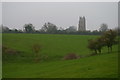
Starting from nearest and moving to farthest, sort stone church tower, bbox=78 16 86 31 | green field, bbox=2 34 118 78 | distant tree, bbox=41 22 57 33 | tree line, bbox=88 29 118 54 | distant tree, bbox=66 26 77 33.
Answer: tree line, bbox=88 29 118 54
green field, bbox=2 34 118 78
stone church tower, bbox=78 16 86 31
distant tree, bbox=41 22 57 33
distant tree, bbox=66 26 77 33

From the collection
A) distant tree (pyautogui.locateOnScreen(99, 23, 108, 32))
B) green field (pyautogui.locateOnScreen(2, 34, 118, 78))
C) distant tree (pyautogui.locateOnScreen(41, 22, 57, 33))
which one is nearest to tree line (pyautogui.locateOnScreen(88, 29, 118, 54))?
green field (pyautogui.locateOnScreen(2, 34, 118, 78))

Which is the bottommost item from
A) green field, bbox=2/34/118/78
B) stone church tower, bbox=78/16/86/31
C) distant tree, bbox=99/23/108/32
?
green field, bbox=2/34/118/78

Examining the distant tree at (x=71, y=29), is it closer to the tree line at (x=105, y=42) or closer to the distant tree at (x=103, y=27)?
the distant tree at (x=103, y=27)

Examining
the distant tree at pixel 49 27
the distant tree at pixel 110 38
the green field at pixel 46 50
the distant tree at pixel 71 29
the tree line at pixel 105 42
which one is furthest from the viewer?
the distant tree at pixel 71 29

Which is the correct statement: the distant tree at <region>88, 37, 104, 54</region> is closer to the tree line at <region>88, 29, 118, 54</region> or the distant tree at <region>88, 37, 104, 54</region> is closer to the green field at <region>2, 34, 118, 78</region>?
the tree line at <region>88, 29, 118, 54</region>

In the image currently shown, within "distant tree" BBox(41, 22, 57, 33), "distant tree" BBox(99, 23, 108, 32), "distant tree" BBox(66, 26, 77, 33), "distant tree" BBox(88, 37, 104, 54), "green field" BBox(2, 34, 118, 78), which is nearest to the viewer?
"green field" BBox(2, 34, 118, 78)

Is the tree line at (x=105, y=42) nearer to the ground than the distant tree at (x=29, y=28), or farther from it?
nearer to the ground

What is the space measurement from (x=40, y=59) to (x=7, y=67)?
408cm

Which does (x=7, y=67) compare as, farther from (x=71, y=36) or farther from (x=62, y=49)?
(x=71, y=36)

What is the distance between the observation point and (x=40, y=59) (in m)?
24.0

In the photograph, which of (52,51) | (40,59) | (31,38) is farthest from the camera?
(31,38)

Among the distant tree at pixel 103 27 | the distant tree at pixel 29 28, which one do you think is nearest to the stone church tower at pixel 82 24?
the distant tree at pixel 103 27

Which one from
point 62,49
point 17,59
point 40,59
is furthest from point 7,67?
point 62,49

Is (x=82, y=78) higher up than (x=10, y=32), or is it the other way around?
(x=10, y=32)
